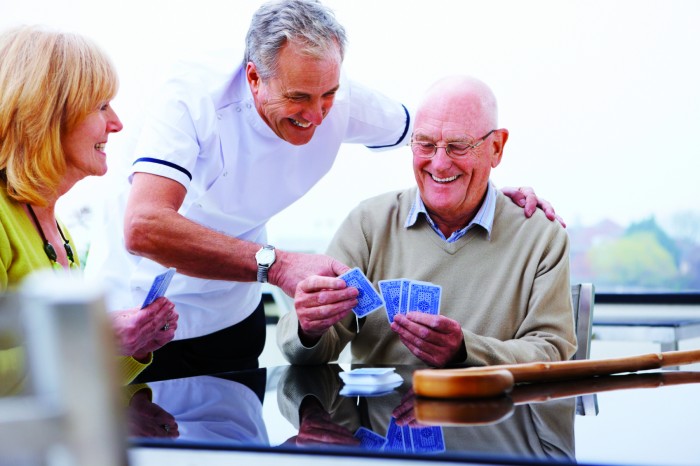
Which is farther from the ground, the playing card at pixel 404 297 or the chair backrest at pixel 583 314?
the playing card at pixel 404 297

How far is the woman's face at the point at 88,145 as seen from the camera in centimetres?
202

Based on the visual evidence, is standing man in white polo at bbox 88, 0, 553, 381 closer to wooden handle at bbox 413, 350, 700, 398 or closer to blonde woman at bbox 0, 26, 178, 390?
blonde woman at bbox 0, 26, 178, 390

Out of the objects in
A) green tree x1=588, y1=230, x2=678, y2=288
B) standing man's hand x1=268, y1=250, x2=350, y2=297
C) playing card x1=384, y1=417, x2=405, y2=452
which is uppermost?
standing man's hand x1=268, y1=250, x2=350, y2=297

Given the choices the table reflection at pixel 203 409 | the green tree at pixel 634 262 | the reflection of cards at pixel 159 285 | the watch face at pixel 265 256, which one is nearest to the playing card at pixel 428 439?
the table reflection at pixel 203 409

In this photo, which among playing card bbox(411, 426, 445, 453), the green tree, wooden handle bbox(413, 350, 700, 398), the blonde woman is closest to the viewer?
playing card bbox(411, 426, 445, 453)

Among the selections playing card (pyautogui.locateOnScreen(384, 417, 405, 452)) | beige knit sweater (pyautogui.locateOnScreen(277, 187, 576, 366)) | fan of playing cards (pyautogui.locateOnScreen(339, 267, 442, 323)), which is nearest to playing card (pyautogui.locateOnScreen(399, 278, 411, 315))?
fan of playing cards (pyautogui.locateOnScreen(339, 267, 442, 323))

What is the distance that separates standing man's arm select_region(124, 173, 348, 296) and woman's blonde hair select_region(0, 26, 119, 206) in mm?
225

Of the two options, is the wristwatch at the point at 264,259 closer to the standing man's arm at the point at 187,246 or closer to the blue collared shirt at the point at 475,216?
the standing man's arm at the point at 187,246

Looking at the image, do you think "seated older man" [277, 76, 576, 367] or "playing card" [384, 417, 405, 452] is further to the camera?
"seated older man" [277, 76, 576, 367]

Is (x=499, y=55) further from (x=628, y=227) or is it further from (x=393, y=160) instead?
(x=628, y=227)

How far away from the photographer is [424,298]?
2.01 metres

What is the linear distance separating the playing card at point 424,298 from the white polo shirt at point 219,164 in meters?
0.69

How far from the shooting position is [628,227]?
4.16 m

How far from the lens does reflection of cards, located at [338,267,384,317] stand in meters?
1.94
